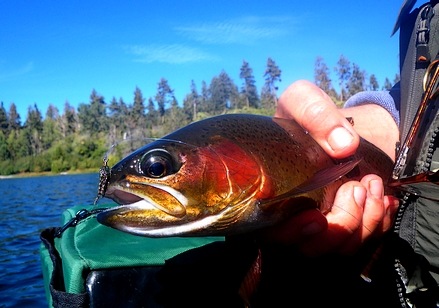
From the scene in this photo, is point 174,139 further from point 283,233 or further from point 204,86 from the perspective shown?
point 204,86

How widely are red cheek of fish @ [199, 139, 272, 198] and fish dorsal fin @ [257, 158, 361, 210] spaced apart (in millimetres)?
48

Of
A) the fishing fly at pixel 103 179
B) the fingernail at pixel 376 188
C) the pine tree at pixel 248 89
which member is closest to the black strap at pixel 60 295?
the fishing fly at pixel 103 179

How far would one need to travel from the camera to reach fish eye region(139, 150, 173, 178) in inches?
72.6

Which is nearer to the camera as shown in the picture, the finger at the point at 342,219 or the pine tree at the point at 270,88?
the finger at the point at 342,219

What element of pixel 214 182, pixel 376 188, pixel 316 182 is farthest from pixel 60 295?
pixel 376 188

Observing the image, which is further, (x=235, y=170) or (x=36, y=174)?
(x=36, y=174)

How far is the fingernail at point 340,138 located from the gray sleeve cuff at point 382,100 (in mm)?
921

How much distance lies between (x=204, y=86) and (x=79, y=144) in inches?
1724

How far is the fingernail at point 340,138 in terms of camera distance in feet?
7.35

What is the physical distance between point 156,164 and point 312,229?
84 centimetres

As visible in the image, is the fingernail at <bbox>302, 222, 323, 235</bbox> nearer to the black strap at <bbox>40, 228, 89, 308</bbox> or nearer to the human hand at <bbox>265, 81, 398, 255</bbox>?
the human hand at <bbox>265, 81, 398, 255</bbox>

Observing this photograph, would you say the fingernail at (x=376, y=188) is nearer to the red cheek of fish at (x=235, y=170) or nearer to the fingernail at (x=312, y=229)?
the fingernail at (x=312, y=229)

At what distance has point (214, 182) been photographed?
1.88 m

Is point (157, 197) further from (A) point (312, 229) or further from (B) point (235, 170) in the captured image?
(A) point (312, 229)
